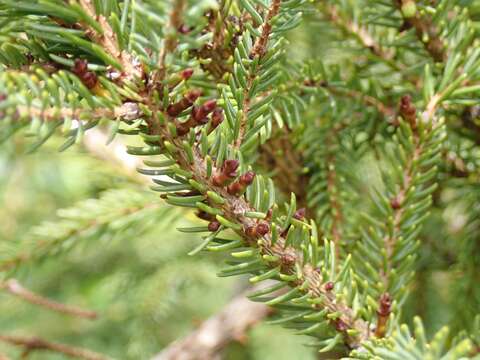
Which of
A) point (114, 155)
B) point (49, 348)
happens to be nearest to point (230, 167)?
point (49, 348)

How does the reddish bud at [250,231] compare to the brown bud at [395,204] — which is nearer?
the reddish bud at [250,231]

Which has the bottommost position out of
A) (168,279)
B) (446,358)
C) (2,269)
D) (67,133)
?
(168,279)

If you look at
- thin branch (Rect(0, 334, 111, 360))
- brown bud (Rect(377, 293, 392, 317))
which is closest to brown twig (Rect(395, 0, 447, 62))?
brown bud (Rect(377, 293, 392, 317))

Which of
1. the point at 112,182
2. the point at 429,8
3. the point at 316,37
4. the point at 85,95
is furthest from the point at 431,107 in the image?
the point at 112,182

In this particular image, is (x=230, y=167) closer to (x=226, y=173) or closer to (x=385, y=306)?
(x=226, y=173)

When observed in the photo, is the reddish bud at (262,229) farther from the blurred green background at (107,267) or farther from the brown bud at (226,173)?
the blurred green background at (107,267)

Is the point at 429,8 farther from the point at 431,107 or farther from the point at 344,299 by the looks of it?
the point at 344,299

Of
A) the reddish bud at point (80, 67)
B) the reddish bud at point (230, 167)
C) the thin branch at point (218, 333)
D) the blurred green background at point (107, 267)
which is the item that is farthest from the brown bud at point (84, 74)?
the thin branch at point (218, 333)

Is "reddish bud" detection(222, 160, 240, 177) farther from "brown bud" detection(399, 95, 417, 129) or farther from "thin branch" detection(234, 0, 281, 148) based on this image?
"brown bud" detection(399, 95, 417, 129)
